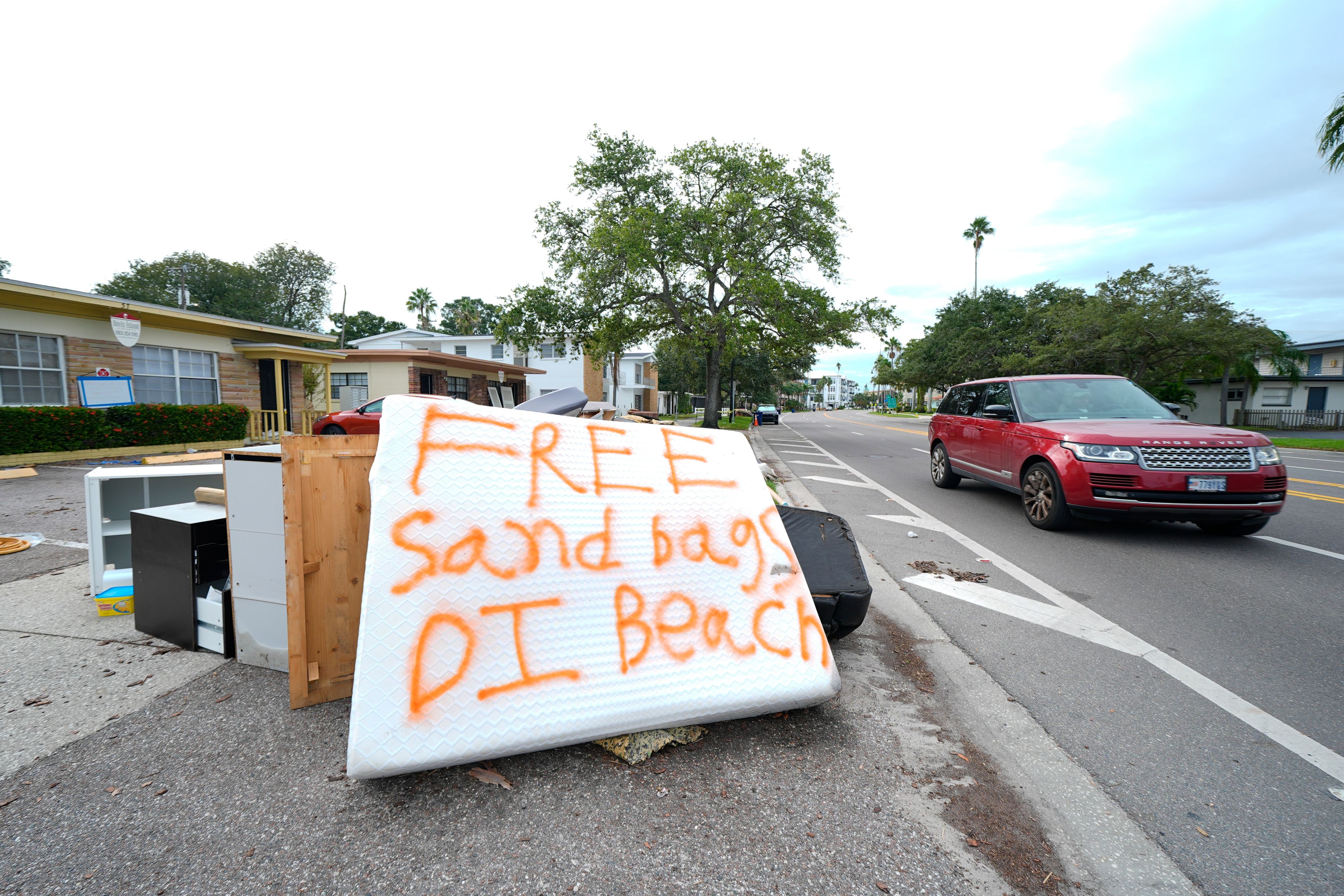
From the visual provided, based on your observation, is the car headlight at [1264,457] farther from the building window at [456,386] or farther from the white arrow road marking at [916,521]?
the building window at [456,386]

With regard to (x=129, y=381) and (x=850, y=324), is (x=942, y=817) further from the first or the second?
(x=850, y=324)

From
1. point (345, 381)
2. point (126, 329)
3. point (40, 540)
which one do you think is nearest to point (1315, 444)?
point (40, 540)

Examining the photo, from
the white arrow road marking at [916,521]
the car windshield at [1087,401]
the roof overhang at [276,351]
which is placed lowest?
the white arrow road marking at [916,521]

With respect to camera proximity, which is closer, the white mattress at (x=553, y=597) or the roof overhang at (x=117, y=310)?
Answer: the white mattress at (x=553, y=597)

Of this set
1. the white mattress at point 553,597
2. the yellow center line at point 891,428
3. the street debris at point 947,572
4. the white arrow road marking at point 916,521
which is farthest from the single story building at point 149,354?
the yellow center line at point 891,428

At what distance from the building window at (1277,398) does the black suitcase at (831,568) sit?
1848 inches

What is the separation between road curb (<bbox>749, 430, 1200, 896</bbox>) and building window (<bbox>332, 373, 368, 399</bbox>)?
99.6ft

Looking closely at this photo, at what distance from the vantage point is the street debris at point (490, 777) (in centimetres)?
198

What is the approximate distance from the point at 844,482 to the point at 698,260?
46.6 feet

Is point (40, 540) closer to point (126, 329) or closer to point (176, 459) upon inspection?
point (176, 459)

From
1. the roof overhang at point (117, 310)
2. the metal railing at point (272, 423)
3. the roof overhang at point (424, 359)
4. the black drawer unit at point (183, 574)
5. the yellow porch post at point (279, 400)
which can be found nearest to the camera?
the black drawer unit at point (183, 574)

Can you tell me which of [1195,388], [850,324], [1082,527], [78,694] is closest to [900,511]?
[1082,527]

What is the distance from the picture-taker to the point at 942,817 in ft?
6.23

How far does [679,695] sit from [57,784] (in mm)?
2157
